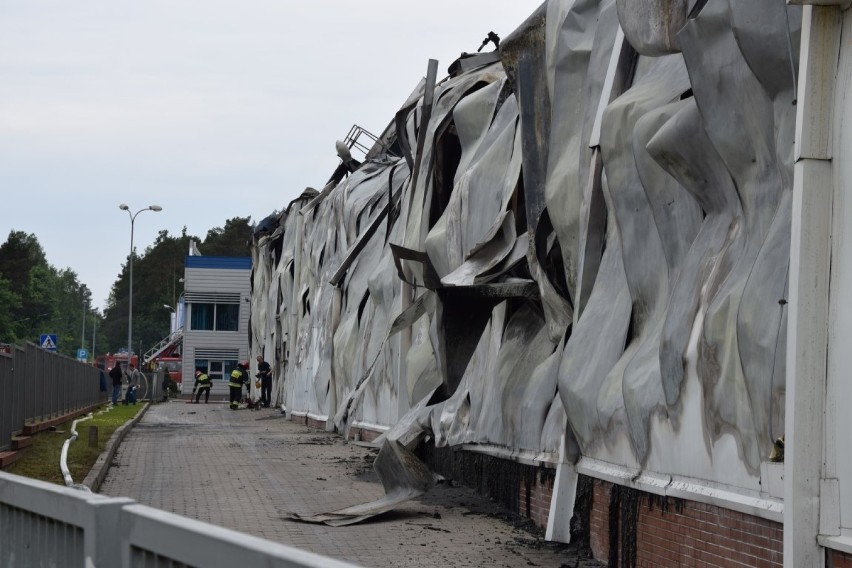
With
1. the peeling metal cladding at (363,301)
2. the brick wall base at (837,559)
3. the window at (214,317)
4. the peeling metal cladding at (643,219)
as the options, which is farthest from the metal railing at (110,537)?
the window at (214,317)

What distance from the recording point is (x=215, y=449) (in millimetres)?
21812

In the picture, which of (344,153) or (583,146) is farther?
(344,153)

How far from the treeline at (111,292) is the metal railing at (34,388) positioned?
160 ft

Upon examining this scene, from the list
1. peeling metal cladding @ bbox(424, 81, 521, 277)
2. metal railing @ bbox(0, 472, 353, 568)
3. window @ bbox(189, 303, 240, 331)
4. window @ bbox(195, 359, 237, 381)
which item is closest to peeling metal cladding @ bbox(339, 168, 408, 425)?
peeling metal cladding @ bbox(424, 81, 521, 277)

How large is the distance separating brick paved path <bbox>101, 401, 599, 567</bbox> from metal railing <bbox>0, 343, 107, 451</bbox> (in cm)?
163

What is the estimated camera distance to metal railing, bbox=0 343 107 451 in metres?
16.6

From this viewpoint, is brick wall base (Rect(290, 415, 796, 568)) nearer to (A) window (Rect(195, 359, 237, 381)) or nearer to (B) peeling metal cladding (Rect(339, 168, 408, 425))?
(B) peeling metal cladding (Rect(339, 168, 408, 425))

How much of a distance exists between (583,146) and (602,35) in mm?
1033

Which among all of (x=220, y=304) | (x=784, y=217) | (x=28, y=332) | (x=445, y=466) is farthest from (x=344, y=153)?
(x=28, y=332)

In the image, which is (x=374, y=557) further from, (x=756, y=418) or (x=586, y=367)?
(x=756, y=418)

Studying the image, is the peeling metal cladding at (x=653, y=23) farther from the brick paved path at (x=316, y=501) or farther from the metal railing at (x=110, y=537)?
the metal railing at (x=110, y=537)

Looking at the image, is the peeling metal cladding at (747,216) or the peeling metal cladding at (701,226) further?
the peeling metal cladding at (701,226)

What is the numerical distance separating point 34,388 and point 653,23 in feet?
50.3

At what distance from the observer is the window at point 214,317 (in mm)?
74500
